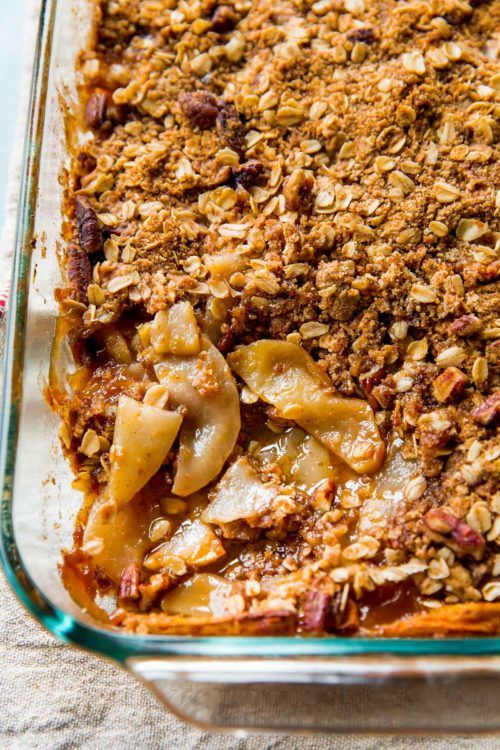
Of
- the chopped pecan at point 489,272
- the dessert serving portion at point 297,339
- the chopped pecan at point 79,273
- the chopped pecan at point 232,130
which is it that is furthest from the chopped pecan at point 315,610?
the chopped pecan at point 232,130

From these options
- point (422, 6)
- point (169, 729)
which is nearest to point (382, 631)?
point (169, 729)

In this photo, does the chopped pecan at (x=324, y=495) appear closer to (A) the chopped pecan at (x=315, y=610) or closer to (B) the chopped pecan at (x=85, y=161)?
(A) the chopped pecan at (x=315, y=610)

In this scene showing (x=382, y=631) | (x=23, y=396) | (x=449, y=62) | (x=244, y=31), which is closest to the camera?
(x=382, y=631)

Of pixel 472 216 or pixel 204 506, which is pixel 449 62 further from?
pixel 204 506

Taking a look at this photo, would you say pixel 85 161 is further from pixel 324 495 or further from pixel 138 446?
pixel 324 495

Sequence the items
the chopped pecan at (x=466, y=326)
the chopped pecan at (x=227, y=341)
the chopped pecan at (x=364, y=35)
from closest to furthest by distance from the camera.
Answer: the chopped pecan at (x=466, y=326) < the chopped pecan at (x=227, y=341) < the chopped pecan at (x=364, y=35)

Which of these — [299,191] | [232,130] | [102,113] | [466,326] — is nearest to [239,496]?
[466,326]

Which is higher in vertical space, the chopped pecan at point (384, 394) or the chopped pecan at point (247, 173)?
the chopped pecan at point (247, 173)
